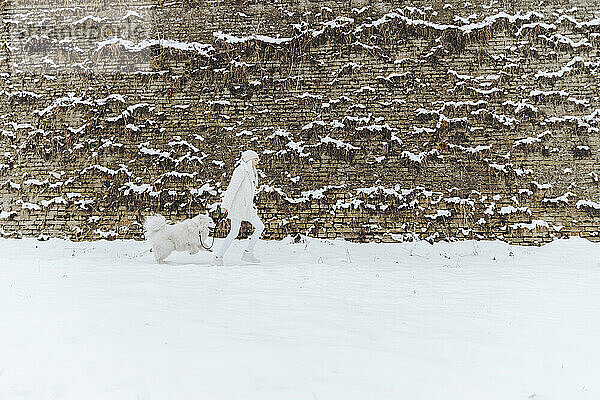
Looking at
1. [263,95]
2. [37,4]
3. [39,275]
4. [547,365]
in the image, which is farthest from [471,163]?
[37,4]

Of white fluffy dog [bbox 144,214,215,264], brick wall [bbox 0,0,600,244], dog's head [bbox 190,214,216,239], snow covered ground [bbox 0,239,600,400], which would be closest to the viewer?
snow covered ground [bbox 0,239,600,400]

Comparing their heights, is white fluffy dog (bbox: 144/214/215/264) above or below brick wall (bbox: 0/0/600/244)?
below

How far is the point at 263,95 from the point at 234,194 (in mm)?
2478

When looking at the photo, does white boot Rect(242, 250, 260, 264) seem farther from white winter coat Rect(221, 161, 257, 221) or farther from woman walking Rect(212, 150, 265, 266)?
white winter coat Rect(221, 161, 257, 221)

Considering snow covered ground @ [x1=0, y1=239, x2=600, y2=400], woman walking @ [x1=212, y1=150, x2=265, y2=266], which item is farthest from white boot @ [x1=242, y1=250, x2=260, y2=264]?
snow covered ground @ [x1=0, y1=239, x2=600, y2=400]

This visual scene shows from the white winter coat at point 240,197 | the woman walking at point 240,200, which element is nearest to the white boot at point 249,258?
the woman walking at point 240,200

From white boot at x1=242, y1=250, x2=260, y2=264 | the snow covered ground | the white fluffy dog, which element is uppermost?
the white fluffy dog

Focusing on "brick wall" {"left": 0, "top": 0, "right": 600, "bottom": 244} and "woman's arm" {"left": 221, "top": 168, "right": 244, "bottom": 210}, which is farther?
"brick wall" {"left": 0, "top": 0, "right": 600, "bottom": 244}

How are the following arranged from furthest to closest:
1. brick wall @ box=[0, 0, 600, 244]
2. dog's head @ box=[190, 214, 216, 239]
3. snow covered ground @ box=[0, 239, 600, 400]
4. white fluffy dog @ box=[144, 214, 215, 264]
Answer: brick wall @ box=[0, 0, 600, 244] < dog's head @ box=[190, 214, 216, 239] < white fluffy dog @ box=[144, 214, 215, 264] < snow covered ground @ box=[0, 239, 600, 400]

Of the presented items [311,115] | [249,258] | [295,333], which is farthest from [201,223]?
[295,333]

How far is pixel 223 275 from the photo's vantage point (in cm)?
522

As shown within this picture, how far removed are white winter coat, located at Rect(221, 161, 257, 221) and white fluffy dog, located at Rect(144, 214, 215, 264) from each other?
43 centimetres

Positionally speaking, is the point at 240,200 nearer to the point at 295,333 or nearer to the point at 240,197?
the point at 240,197

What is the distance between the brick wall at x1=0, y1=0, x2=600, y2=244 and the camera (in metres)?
7.70
